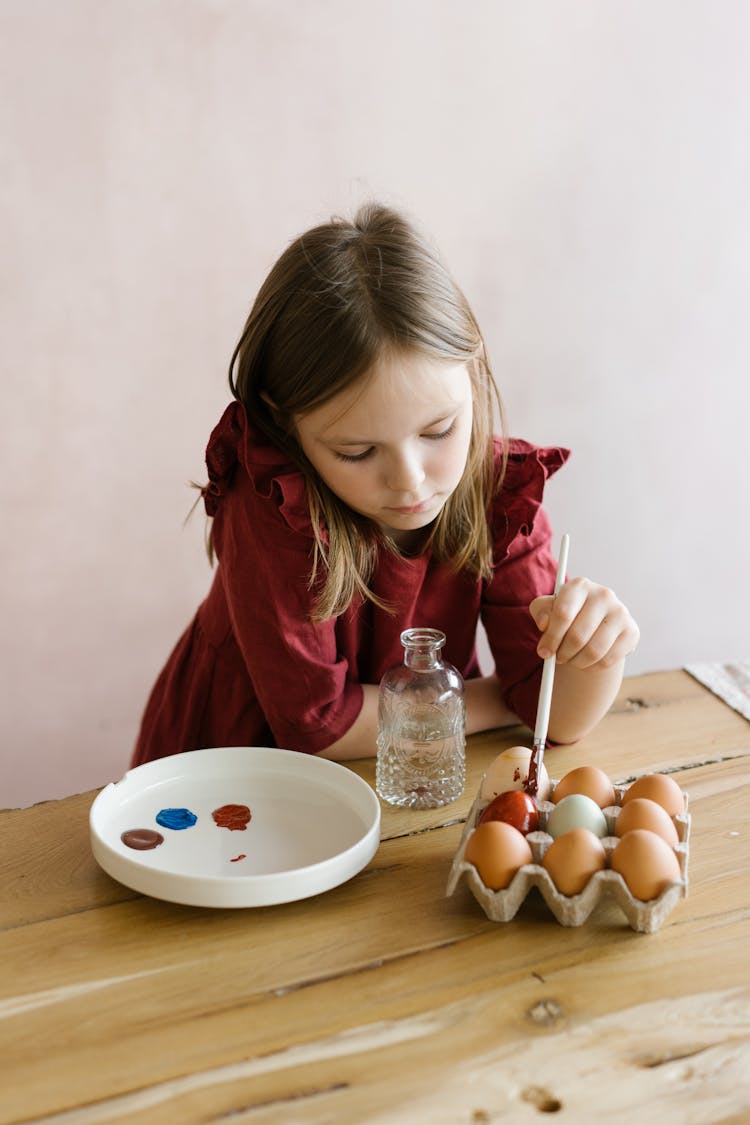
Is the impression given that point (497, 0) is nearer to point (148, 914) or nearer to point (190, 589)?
point (190, 589)

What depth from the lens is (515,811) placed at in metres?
0.95

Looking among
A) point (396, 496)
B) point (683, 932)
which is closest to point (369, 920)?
point (683, 932)

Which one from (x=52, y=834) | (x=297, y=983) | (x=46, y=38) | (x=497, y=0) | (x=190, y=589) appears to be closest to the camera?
(x=297, y=983)

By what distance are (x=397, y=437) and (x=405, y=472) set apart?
34 millimetres

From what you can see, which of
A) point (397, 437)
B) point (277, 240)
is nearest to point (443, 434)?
point (397, 437)

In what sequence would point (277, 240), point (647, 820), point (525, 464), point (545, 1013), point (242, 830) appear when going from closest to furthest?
point (545, 1013) → point (647, 820) → point (242, 830) → point (525, 464) → point (277, 240)

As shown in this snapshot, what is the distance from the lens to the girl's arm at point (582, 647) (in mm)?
1090

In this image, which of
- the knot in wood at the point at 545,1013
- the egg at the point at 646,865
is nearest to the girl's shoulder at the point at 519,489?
the egg at the point at 646,865

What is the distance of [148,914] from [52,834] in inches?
6.8

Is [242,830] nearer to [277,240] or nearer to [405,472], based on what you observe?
[405,472]

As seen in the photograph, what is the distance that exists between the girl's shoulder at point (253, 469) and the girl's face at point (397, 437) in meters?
0.04

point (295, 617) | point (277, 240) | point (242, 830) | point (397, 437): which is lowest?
point (242, 830)

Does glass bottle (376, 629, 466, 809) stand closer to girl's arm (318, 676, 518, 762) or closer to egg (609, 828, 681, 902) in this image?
girl's arm (318, 676, 518, 762)

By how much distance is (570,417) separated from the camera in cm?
214
